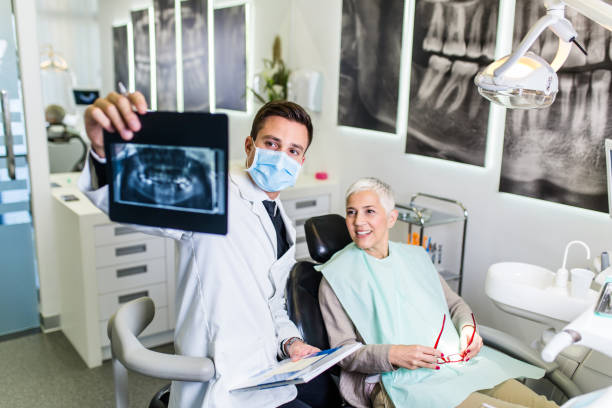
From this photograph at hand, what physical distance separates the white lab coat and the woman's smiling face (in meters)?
0.40

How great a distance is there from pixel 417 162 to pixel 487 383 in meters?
1.62

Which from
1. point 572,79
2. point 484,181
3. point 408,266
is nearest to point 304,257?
point 484,181

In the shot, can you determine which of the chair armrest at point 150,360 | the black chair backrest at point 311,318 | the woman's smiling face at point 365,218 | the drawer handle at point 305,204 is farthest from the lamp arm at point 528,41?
the drawer handle at point 305,204

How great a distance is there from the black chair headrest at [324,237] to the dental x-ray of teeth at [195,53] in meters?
1.98

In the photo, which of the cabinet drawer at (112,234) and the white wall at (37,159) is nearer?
the cabinet drawer at (112,234)

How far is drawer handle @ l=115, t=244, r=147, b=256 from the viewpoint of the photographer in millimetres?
2883

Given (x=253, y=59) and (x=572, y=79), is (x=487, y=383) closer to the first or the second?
(x=572, y=79)

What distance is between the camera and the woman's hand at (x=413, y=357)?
161cm

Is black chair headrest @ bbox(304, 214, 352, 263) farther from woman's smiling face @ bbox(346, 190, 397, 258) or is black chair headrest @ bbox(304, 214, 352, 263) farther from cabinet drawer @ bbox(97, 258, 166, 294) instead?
cabinet drawer @ bbox(97, 258, 166, 294)

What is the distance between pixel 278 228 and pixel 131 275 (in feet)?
5.03

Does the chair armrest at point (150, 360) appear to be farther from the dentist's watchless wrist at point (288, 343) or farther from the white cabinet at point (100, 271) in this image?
the white cabinet at point (100, 271)

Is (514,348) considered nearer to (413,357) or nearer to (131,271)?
(413,357)

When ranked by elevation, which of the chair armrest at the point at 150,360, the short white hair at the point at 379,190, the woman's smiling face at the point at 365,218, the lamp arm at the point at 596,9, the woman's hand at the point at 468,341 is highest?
the lamp arm at the point at 596,9

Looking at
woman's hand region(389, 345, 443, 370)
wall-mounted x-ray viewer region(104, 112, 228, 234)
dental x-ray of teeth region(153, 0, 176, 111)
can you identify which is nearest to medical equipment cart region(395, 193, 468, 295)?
woman's hand region(389, 345, 443, 370)
